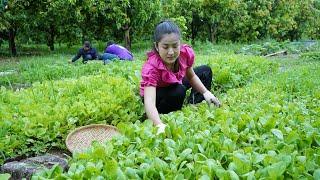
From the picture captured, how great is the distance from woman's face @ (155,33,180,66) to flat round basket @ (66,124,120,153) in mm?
762

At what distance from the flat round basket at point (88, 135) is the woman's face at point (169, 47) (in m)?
0.76

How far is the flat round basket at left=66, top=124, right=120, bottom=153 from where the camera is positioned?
11.8ft

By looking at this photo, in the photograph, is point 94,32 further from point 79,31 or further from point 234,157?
point 234,157

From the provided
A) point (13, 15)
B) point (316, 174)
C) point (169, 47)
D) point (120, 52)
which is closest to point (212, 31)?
point (13, 15)

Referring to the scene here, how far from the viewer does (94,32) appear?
18.0m

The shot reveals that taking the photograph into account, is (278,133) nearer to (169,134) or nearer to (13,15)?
(169,134)

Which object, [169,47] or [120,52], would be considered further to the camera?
[120,52]

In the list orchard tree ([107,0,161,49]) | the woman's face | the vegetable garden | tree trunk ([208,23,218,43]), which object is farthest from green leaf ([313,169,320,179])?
tree trunk ([208,23,218,43])

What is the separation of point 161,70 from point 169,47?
0.93 feet

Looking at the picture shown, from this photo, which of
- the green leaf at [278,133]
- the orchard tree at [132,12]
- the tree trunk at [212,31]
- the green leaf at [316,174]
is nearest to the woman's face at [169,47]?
the green leaf at [278,133]

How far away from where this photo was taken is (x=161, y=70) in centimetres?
392

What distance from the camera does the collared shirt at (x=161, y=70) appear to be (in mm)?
3809

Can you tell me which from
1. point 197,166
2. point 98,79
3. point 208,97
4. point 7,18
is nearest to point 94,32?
point 7,18

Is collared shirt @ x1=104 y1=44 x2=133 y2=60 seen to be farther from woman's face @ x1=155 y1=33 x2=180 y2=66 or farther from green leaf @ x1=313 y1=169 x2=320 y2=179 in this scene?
green leaf @ x1=313 y1=169 x2=320 y2=179
